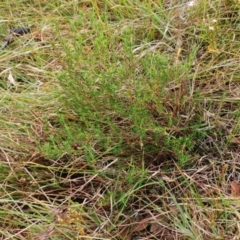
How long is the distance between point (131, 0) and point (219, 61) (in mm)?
544

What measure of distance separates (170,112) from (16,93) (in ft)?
2.25

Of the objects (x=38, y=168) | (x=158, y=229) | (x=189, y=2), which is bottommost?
(x=158, y=229)

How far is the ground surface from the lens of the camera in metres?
1.69

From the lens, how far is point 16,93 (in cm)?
213

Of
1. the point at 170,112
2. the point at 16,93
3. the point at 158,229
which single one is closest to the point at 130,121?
the point at 170,112

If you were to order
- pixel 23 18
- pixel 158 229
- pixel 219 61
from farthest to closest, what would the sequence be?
pixel 23 18 → pixel 219 61 → pixel 158 229

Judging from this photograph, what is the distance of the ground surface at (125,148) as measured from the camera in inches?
66.4

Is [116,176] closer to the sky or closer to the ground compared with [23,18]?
closer to the ground

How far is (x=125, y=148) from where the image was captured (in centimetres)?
180

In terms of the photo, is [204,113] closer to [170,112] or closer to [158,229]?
[170,112]

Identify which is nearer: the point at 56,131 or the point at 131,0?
the point at 56,131

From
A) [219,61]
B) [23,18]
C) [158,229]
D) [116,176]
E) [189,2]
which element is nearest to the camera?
[158,229]

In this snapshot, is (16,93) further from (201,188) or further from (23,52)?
(201,188)

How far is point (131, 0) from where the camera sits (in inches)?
93.0
